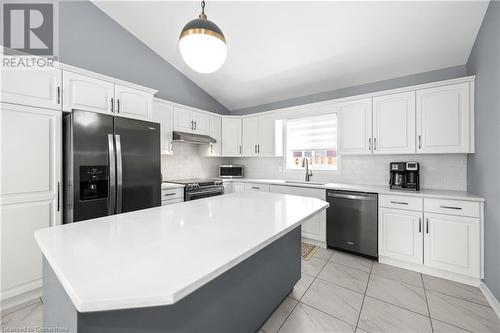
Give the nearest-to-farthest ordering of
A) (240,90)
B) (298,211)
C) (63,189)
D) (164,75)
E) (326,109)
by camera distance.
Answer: (298,211)
(63,189)
(326,109)
(164,75)
(240,90)

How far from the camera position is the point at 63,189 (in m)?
2.26

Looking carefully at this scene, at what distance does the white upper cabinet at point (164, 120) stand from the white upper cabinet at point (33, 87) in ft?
4.21

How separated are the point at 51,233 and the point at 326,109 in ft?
12.0

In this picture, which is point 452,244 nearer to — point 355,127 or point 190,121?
point 355,127

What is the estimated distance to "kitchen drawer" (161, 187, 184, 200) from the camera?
312 centimetres

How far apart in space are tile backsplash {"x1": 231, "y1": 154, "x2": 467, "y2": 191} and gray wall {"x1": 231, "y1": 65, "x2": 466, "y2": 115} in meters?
1.08

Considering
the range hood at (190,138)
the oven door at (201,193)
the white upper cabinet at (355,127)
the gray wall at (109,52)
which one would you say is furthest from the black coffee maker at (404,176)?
the gray wall at (109,52)

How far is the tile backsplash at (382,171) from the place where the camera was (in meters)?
2.81

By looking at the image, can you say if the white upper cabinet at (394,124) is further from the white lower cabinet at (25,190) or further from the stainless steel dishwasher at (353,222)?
the white lower cabinet at (25,190)

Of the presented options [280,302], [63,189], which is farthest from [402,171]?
[63,189]

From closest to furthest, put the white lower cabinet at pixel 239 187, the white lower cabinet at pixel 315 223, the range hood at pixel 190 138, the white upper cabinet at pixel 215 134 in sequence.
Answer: the white lower cabinet at pixel 315 223
the range hood at pixel 190 138
the white lower cabinet at pixel 239 187
the white upper cabinet at pixel 215 134

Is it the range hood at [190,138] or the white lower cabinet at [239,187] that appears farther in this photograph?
the white lower cabinet at [239,187]

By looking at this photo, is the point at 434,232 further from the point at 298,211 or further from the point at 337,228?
the point at 298,211

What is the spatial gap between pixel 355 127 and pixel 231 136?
8.00 ft
